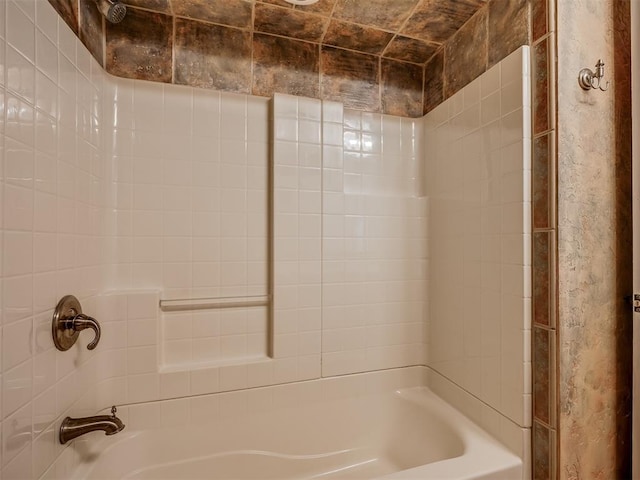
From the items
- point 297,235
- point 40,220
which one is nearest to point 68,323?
point 40,220

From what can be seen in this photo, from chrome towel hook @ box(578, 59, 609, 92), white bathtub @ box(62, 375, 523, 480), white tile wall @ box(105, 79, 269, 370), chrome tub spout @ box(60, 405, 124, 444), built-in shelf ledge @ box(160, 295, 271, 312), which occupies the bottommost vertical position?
white bathtub @ box(62, 375, 523, 480)

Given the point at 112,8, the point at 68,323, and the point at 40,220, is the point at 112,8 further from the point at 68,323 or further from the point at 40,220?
the point at 68,323

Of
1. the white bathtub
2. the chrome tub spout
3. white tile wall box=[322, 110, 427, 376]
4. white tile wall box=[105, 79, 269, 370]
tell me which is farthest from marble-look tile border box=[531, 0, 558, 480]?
the chrome tub spout

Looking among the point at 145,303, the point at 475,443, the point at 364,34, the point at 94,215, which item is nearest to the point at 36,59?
the point at 94,215

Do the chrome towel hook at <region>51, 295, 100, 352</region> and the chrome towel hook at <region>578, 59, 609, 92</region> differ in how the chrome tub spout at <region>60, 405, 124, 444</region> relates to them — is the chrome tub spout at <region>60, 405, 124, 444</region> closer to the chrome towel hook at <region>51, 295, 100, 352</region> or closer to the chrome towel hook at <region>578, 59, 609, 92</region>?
the chrome towel hook at <region>51, 295, 100, 352</region>

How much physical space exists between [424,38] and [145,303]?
5.57 feet

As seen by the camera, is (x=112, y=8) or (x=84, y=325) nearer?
(x=84, y=325)

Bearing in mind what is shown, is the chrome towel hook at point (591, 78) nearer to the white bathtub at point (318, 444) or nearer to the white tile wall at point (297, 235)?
the white tile wall at point (297, 235)

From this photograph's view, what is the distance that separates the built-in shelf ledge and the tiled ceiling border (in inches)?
36.6

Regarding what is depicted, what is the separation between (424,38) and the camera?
5.13 feet

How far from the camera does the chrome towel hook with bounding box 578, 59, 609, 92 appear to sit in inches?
43.4

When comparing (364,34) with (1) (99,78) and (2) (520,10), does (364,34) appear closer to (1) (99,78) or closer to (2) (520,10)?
(2) (520,10)

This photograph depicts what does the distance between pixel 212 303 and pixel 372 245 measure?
79cm

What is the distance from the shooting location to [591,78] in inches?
43.7
